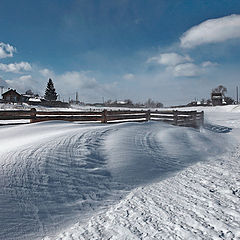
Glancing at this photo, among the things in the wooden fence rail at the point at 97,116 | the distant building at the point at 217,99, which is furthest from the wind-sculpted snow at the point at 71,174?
the distant building at the point at 217,99

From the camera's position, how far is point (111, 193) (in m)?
3.06

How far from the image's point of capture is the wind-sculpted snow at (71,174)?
240 centimetres

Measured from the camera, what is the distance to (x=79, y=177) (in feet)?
10.9

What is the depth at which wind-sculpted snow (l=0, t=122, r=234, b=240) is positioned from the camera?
240 centimetres

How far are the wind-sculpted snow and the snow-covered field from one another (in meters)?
0.01

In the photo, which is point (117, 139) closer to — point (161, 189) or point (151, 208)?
point (161, 189)

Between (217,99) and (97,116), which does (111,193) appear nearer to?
(97,116)

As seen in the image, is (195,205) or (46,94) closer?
(195,205)

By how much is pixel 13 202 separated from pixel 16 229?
1.44 ft

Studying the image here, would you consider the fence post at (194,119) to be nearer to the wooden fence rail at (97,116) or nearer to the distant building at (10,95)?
the wooden fence rail at (97,116)

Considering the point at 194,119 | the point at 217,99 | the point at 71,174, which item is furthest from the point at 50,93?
the point at 71,174

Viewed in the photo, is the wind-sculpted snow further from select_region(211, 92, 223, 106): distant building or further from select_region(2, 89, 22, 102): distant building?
select_region(211, 92, 223, 106): distant building

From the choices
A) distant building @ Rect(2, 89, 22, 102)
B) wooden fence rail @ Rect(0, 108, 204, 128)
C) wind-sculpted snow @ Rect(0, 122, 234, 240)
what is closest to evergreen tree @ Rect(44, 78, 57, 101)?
distant building @ Rect(2, 89, 22, 102)

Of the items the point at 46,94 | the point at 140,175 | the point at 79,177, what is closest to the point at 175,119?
the point at 140,175
